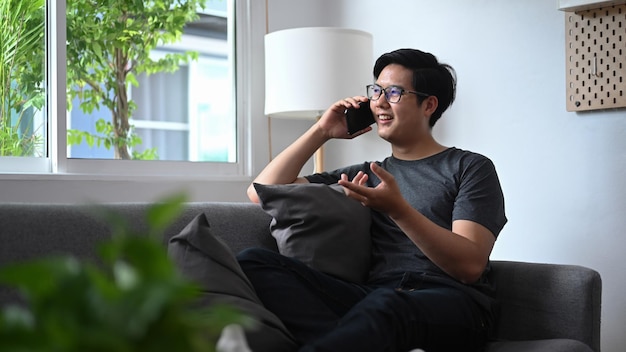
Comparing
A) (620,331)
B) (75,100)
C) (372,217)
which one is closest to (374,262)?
(372,217)

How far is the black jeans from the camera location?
1.78m

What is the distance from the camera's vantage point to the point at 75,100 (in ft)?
10.2

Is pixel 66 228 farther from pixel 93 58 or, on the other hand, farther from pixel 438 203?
pixel 93 58

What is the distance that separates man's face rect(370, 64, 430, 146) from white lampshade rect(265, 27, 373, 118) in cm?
66

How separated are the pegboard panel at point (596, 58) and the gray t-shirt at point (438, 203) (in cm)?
60

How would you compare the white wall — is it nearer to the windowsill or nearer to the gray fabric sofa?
the gray fabric sofa

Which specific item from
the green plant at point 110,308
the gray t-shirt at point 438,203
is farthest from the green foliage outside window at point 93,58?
the green plant at point 110,308

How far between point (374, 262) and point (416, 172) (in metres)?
0.29

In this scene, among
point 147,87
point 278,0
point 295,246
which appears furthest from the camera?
point 147,87

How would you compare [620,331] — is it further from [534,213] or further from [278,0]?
[278,0]

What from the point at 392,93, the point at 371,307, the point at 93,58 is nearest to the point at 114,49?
the point at 93,58

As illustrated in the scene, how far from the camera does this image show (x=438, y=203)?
2.25 metres

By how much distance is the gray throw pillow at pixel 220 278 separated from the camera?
5.87 ft

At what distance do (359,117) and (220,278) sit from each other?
899 millimetres
